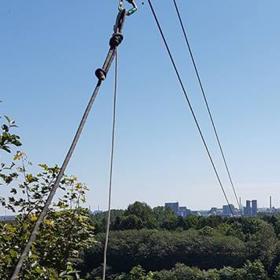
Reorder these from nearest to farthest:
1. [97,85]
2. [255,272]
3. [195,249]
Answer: [97,85] < [255,272] < [195,249]

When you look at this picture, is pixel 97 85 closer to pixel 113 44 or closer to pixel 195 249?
pixel 113 44

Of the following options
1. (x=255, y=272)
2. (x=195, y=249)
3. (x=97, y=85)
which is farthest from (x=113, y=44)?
(x=195, y=249)

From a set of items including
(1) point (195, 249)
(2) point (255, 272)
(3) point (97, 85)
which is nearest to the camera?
(3) point (97, 85)

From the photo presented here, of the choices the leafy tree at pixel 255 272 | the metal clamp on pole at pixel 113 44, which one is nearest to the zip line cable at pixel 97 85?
the metal clamp on pole at pixel 113 44

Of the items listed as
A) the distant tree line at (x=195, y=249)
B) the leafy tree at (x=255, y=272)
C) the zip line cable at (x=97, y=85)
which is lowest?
the leafy tree at (x=255, y=272)

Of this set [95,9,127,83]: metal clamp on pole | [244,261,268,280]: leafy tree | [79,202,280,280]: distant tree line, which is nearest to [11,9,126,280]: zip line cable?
[95,9,127,83]: metal clamp on pole

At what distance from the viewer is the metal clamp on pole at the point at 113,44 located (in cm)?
131

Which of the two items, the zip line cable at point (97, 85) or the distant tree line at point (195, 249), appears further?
the distant tree line at point (195, 249)

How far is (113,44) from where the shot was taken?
4.50 ft

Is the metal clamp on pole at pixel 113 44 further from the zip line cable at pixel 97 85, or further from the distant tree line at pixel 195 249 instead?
the distant tree line at pixel 195 249

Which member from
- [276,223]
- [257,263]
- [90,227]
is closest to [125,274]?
[257,263]

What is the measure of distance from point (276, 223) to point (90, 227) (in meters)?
45.0

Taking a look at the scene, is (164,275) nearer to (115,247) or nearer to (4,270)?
(115,247)

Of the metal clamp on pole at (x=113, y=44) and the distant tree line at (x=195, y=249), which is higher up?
the metal clamp on pole at (x=113, y=44)
